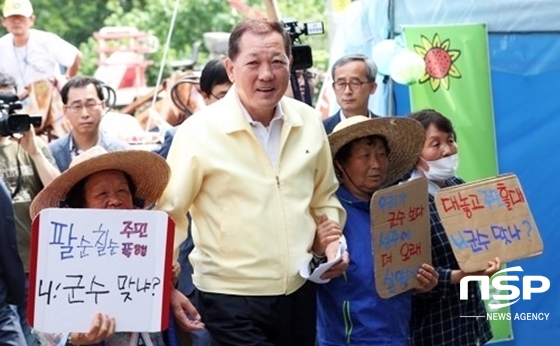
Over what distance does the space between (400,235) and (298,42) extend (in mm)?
2693

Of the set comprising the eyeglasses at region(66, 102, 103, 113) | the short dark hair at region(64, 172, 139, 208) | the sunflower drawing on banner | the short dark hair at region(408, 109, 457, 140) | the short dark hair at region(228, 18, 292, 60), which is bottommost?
the short dark hair at region(64, 172, 139, 208)

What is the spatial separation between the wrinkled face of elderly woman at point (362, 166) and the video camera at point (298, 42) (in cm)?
176

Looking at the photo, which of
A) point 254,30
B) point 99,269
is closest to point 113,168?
point 99,269

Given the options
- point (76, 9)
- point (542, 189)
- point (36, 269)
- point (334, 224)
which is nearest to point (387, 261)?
point (334, 224)

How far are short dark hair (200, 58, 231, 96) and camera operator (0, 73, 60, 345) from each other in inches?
36.9

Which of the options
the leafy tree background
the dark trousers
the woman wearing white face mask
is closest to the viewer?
the dark trousers

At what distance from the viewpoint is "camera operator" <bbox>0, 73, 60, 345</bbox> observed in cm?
750

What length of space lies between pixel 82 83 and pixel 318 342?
274cm

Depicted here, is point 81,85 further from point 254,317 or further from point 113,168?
point 254,317

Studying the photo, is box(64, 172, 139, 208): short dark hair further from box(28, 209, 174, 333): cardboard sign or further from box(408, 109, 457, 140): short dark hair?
box(408, 109, 457, 140): short dark hair

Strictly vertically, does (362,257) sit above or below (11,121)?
below

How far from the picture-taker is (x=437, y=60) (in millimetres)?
8453

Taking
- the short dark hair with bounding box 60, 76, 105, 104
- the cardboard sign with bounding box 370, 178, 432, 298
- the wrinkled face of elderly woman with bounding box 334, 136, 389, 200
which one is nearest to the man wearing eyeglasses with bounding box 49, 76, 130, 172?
the short dark hair with bounding box 60, 76, 105, 104

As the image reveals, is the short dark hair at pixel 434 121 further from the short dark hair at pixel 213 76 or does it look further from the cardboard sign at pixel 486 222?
the short dark hair at pixel 213 76
